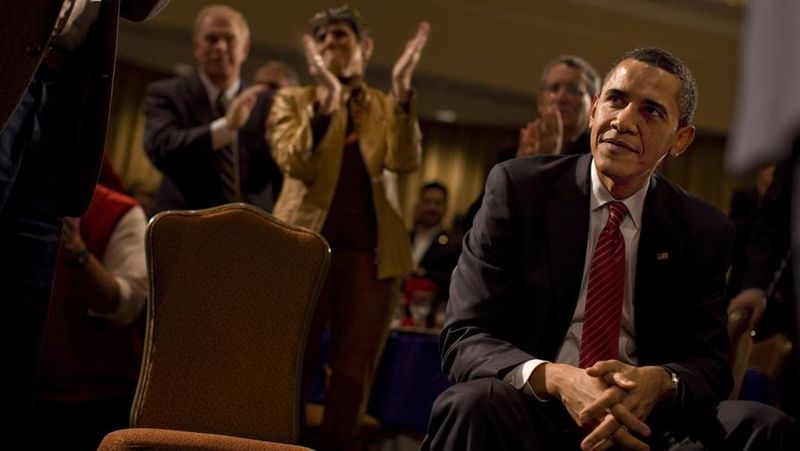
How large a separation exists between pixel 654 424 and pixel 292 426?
66 cm

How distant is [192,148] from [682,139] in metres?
1.72

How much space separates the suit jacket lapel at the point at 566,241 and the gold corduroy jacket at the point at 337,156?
3.82 ft

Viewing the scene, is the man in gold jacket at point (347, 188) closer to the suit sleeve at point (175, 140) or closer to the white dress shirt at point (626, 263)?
the suit sleeve at point (175, 140)

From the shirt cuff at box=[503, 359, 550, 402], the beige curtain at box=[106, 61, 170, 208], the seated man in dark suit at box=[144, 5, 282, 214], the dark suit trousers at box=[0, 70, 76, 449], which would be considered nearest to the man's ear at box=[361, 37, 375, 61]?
the seated man in dark suit at box=[144, 5, 282, 214]

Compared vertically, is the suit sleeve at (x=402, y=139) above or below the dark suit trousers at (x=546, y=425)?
above

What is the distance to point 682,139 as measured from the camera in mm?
1952

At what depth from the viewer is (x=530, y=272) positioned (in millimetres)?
1789

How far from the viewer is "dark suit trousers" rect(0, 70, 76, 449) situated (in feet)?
5.55

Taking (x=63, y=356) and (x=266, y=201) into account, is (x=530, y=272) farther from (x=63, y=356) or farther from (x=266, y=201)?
(x=266, y=201)

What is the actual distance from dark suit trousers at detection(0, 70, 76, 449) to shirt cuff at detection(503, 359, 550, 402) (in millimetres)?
821

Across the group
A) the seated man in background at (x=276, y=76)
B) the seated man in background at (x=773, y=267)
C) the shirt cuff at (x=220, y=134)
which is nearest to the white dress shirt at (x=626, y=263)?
the seated man in background at (x=773, y=267)

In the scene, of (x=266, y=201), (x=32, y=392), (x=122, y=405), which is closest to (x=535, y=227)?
(x=32, y=392)

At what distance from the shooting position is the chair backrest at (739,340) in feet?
7.30

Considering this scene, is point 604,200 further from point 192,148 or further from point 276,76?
point 276,76
